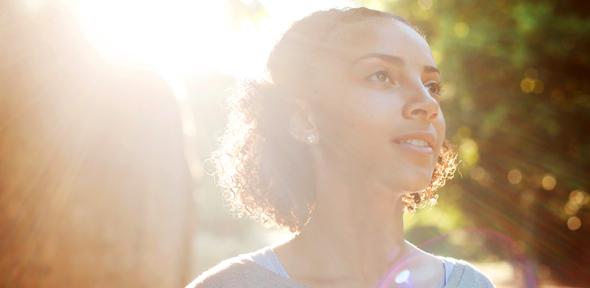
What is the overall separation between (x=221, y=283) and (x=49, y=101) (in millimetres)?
2656

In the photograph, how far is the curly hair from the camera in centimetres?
325

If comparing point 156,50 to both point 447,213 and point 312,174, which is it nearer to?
point 312,174

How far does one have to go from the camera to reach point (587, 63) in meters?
12.7

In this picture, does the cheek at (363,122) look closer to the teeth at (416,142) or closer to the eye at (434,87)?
the teeth at (416,142)

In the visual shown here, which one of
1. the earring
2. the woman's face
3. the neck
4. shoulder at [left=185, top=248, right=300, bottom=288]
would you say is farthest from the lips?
shoulder at [left=185, top=248, right=300, bottom=288]

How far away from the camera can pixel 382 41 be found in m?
3.00

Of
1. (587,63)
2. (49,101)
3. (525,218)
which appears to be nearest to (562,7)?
(587,63)

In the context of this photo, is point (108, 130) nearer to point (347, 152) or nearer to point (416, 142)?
point (347, 152)

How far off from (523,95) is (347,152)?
38.0ft

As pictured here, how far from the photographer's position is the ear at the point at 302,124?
3145 mm

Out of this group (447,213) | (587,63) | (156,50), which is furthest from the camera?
(447,213)

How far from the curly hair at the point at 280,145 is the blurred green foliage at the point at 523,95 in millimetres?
9786

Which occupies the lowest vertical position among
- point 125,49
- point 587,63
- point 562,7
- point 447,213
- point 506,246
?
point 506,246

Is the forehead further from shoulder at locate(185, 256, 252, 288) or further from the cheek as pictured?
shoulder at locate(185, 256, 252, 288)
